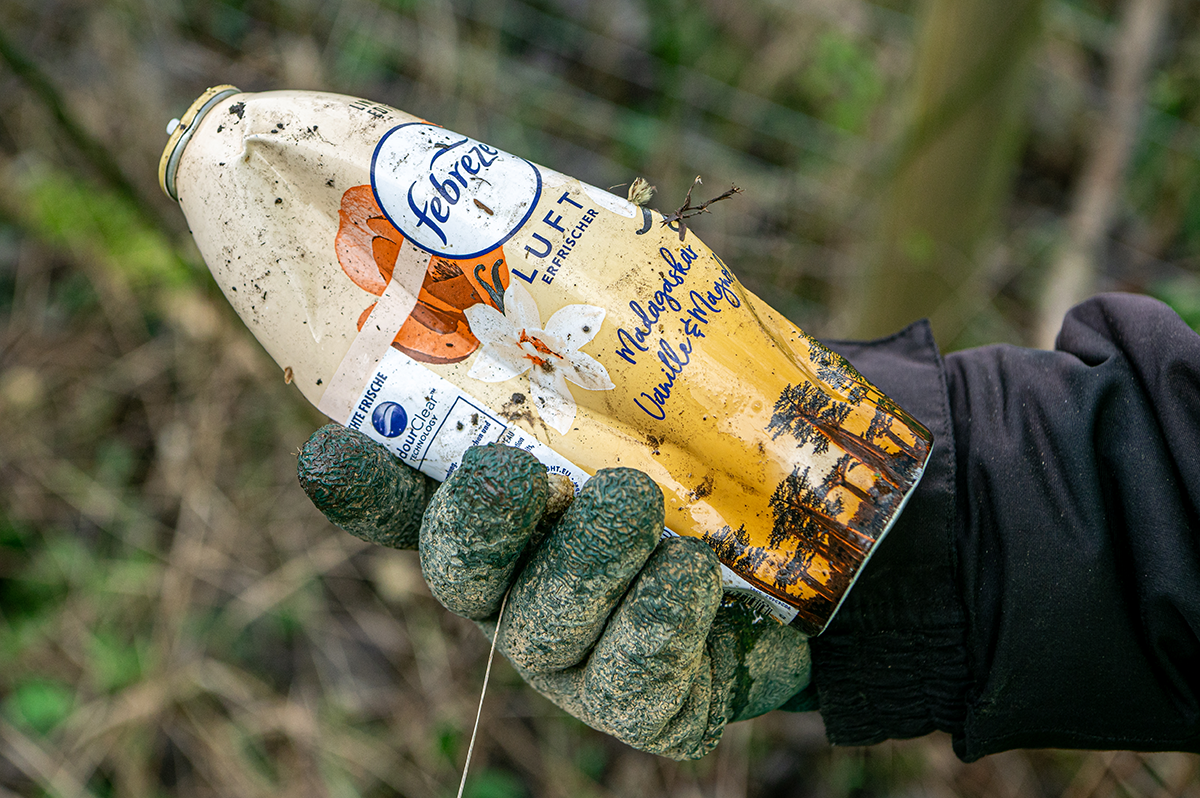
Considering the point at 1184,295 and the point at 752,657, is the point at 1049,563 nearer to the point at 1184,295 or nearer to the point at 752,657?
the point at 752,657

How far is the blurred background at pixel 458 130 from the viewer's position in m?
2.34

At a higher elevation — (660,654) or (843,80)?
(843,80)

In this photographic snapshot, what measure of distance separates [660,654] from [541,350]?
1.77 feet

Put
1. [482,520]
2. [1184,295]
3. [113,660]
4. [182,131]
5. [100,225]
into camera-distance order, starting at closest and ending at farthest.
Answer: [482,520], [182,131], [113,660], [100,225], [1184,295]

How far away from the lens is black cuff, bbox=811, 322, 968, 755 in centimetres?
141

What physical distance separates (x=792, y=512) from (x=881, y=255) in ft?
4.78

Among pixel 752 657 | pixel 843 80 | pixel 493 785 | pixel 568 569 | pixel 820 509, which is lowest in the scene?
pixel 493 785

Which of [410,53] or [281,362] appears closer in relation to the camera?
[281,362]

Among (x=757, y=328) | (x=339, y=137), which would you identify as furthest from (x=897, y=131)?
(x=339, y=137)

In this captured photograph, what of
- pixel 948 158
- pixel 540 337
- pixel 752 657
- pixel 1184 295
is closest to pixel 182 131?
pixel 540 337

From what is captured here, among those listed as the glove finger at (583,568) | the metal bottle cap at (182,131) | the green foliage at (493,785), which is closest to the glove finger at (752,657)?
the glove finger at (583,568)

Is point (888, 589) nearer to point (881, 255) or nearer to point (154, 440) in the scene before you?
point (881, 255)

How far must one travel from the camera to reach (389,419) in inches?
53.0

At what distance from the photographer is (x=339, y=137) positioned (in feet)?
4.42
